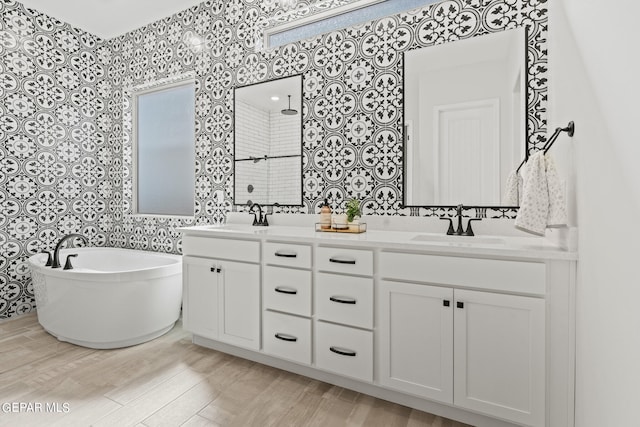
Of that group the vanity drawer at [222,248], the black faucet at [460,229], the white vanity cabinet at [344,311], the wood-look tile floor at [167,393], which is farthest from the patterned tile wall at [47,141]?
the black faucet at [460,229]

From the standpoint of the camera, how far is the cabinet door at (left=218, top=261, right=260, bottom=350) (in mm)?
2168

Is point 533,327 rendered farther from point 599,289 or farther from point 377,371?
point 377,371

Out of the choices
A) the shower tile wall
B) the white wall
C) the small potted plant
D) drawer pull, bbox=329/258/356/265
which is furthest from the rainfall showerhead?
the white wall

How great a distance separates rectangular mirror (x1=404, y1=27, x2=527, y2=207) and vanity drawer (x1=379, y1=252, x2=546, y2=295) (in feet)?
2.03

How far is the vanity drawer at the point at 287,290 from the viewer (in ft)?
6.52

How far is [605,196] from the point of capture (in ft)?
3.32

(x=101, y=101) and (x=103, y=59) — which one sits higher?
(x=103, y=59)

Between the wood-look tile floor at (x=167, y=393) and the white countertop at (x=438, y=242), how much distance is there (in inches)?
33.0

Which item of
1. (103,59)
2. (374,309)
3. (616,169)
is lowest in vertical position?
(374,309)

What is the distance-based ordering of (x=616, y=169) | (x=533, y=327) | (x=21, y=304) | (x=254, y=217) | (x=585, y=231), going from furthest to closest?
(x=21, y=304) → (x=254, y=217) → (x=533, y=327) → (x=585, y=231) → (x=616, y=169)

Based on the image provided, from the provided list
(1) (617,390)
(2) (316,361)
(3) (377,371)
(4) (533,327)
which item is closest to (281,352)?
(2) (316,361)

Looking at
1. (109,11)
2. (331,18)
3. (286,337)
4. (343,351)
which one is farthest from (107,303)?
(109,11)

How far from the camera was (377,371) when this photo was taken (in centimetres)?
179

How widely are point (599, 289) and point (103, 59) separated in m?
4.60
